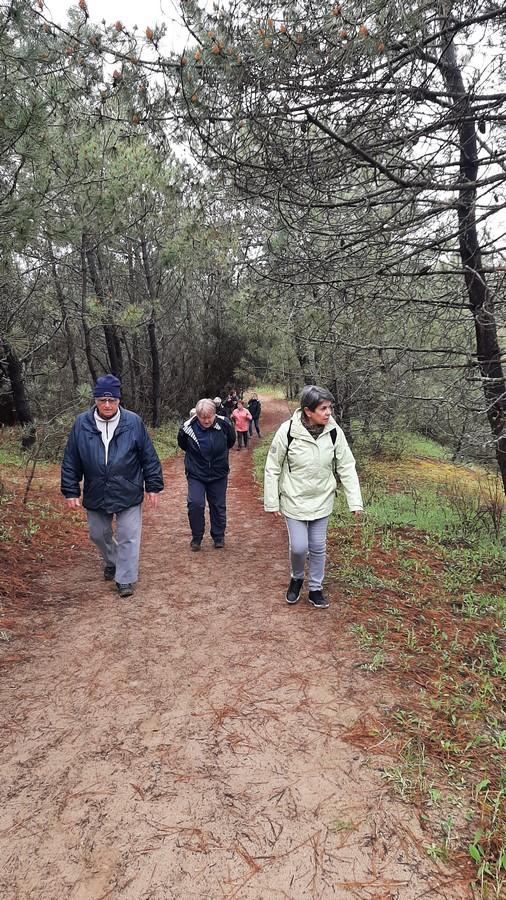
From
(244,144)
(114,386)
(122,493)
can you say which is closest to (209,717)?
(122,493)

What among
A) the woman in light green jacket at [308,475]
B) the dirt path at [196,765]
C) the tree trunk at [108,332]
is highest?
the tree trunk at [108,332]

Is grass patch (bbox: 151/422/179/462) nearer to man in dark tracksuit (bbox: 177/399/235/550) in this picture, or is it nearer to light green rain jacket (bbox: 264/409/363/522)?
man in dark tracksuit (bbox: 177/399/235/550)

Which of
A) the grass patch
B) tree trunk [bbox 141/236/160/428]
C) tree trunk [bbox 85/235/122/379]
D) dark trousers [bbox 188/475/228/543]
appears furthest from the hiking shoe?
tree trunk [bbox 141/236/160/428]

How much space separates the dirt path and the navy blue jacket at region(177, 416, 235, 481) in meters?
1.97

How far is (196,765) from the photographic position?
264 centimetres

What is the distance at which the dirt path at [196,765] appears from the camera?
2.04 m

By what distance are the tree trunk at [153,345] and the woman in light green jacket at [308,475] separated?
41.6 ft

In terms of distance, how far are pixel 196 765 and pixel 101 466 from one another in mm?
2689

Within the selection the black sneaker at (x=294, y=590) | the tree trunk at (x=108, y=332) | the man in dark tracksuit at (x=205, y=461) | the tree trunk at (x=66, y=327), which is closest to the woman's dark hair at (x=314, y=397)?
the black sneaker at (x=294, y=590)

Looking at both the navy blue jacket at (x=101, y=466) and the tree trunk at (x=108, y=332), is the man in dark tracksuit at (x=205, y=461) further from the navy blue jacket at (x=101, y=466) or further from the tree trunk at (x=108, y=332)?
the tree trunk at (x=108, y=332)

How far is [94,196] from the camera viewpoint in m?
Answer: 7.29

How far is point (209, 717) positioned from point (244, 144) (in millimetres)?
4650

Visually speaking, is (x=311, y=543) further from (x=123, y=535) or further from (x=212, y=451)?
(x=212, y=451)

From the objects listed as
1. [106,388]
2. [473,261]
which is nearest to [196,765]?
[106,388]
